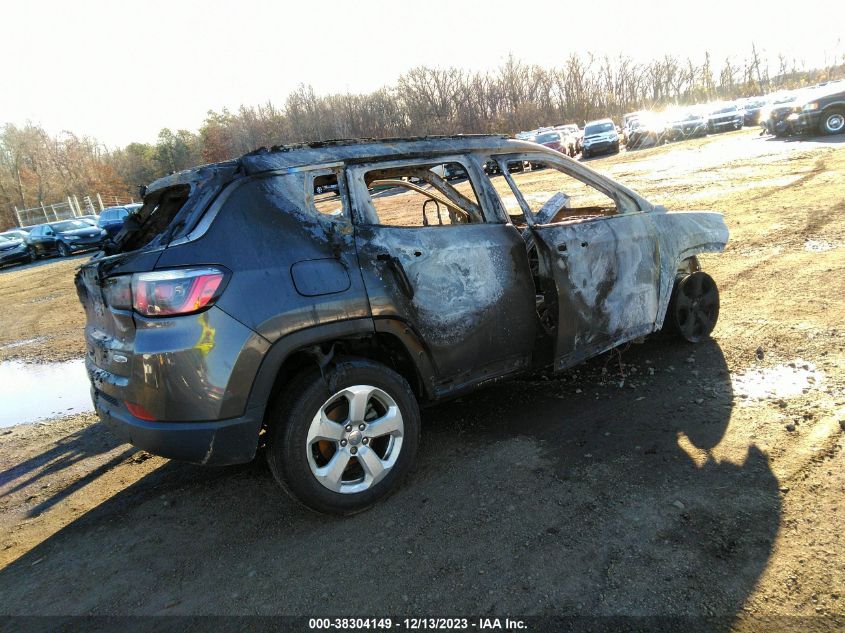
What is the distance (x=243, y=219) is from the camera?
285 cm

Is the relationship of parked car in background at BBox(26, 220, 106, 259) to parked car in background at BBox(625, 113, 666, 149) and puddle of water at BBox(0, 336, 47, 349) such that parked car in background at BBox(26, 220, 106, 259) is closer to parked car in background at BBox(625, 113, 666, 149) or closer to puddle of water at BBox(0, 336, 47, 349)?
puddle of water at BBox(0, 336, 47, 349)

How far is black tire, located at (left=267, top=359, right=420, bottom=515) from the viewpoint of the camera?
9.37 feet

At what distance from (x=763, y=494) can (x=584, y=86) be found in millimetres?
79579

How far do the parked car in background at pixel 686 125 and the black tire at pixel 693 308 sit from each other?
31732 millimetres

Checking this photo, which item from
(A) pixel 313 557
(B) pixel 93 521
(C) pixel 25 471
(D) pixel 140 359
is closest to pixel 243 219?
(D) pixel 140 359

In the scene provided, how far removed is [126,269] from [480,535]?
2.15 meters

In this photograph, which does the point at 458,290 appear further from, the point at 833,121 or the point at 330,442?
the point at 833,121

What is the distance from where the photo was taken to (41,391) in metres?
6.18

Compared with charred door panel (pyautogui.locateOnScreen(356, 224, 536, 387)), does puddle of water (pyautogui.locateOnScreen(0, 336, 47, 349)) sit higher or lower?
lower

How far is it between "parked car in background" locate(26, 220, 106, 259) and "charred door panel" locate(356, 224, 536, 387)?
82.8 ft

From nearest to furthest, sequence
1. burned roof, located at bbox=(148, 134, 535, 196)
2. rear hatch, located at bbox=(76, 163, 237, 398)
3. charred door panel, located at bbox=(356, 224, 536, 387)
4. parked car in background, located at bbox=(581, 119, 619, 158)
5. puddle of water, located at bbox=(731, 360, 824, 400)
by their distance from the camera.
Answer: rear hatch, located at bbox=(76, 163, 237, 398) < burned roof, located at bbox=(148, 134, 535, 196) < charred door panel, located at bbox=(356, 224, 536, 387) < puddle of water, located at bbox=(731, 360, 824, 400) < parked car in background, located at bbox=(581, 119, 619, 158)

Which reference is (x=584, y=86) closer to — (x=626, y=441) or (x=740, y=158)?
(x=740, y=158)

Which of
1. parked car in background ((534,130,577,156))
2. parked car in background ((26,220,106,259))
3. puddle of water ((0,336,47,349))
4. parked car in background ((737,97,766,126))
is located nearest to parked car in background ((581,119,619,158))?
parked car in background ((534,130,577,156))

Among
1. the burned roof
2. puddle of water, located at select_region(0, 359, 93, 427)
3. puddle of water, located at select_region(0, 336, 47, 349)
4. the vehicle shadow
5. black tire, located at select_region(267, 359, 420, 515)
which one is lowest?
the vehicle shadow
